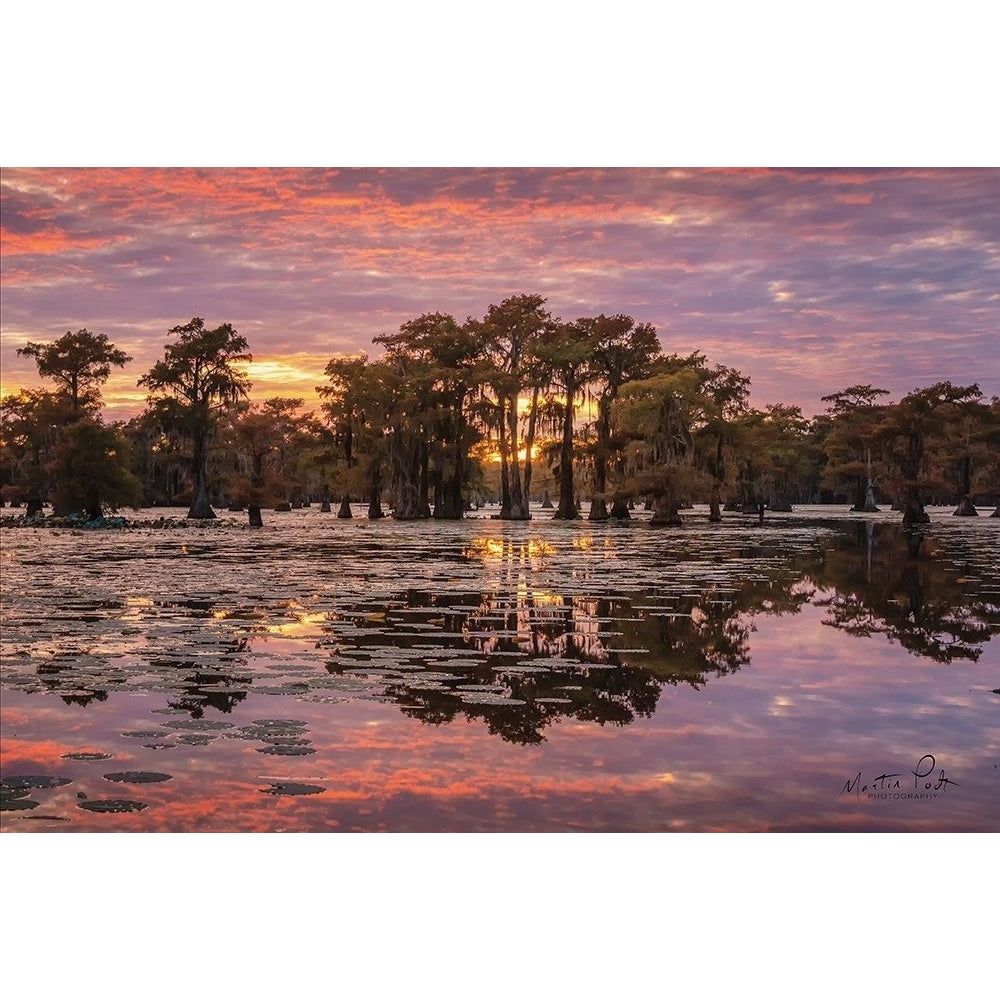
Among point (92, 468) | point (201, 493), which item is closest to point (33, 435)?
point (92, 468)

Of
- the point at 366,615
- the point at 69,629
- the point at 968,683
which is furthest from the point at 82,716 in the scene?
the point at 968,683

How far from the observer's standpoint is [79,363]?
121 feet

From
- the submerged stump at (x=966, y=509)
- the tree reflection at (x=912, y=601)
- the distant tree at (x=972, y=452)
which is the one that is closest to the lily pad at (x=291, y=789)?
the tree reflection at (x=912, y=601)

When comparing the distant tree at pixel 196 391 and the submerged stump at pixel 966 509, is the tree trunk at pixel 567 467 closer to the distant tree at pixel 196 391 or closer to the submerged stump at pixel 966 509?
the distant tree at pixel 196 391

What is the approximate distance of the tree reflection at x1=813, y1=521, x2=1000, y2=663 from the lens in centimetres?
1106

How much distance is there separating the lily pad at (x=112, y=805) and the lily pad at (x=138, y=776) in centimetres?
26

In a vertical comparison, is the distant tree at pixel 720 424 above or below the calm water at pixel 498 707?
above

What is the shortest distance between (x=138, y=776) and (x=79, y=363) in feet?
111

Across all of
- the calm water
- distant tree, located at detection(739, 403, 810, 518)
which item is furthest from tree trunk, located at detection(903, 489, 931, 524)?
the calm water

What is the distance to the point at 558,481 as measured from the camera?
168 feet

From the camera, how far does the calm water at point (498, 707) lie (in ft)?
19.1

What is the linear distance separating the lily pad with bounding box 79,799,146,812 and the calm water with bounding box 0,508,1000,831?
2cm

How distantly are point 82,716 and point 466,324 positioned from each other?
40.0 metres

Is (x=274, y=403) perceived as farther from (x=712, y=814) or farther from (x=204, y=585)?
(x=712, y=814)
